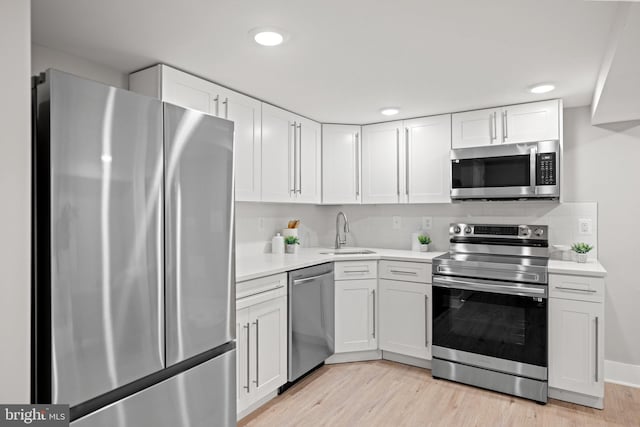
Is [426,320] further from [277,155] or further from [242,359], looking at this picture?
[277,155]

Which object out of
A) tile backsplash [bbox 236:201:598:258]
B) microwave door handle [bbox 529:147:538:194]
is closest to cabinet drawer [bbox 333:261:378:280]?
tile backsplash [bbox 236:201:598:258]

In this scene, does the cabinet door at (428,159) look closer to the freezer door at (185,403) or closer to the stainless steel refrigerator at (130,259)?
the stainless steel refrigerator at (130,259)

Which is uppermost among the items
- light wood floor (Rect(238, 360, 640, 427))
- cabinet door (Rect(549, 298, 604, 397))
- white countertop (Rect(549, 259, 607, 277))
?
white countertop (Rect(549, 259, 607, 277))

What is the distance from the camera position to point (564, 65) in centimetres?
230

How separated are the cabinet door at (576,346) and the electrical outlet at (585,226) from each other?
Result: 2.59 feet

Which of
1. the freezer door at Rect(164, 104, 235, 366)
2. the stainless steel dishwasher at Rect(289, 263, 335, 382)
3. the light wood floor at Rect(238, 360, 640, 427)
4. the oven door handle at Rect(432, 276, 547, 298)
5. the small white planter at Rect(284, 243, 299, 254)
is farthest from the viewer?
the small white planter at Rect(284, 243, 299, 254)

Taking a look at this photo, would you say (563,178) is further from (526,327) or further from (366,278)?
(366,278)

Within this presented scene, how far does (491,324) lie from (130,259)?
2535 millimetres

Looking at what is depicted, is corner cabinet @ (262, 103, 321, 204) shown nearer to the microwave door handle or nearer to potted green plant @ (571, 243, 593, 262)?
the microwave door handle

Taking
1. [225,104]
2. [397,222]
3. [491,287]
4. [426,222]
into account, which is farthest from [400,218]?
[225,104]

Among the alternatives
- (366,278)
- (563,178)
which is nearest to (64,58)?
(366,278)

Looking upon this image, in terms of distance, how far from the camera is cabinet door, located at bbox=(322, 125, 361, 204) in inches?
151

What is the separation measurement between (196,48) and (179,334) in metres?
1.47
